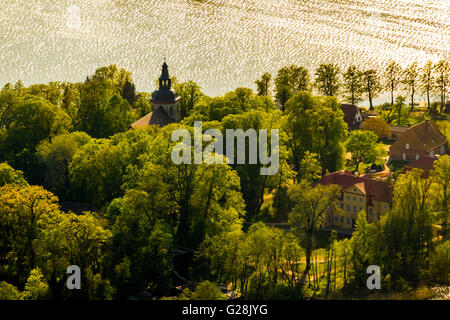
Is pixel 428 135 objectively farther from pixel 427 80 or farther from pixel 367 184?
pixel 367 184

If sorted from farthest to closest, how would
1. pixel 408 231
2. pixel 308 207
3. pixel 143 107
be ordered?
pixel 143 107
pixel 308 207
pixel 408 231

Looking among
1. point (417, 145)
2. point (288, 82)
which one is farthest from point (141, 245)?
point (288, 82)

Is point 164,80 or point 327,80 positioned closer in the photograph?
point 164,80

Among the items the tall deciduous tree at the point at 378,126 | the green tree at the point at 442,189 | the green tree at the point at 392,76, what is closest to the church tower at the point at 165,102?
the tall deciduous tree at the point at 378,126

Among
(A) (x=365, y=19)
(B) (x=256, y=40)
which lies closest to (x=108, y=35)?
(B) (x=256, y=40)

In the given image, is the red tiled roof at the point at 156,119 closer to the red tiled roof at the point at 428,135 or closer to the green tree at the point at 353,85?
the red tiled roof at the point at 428,135

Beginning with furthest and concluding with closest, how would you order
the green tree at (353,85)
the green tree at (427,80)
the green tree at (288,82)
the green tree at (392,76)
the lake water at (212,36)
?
1. the lake water at (212,36)
2. the green tree at (392,76)
3. the green tree at (353,85)
4. the green tree at (427,80)
5. the green tree at (288,82)

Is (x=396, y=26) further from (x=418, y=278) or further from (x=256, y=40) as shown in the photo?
(x=418, y=278)
